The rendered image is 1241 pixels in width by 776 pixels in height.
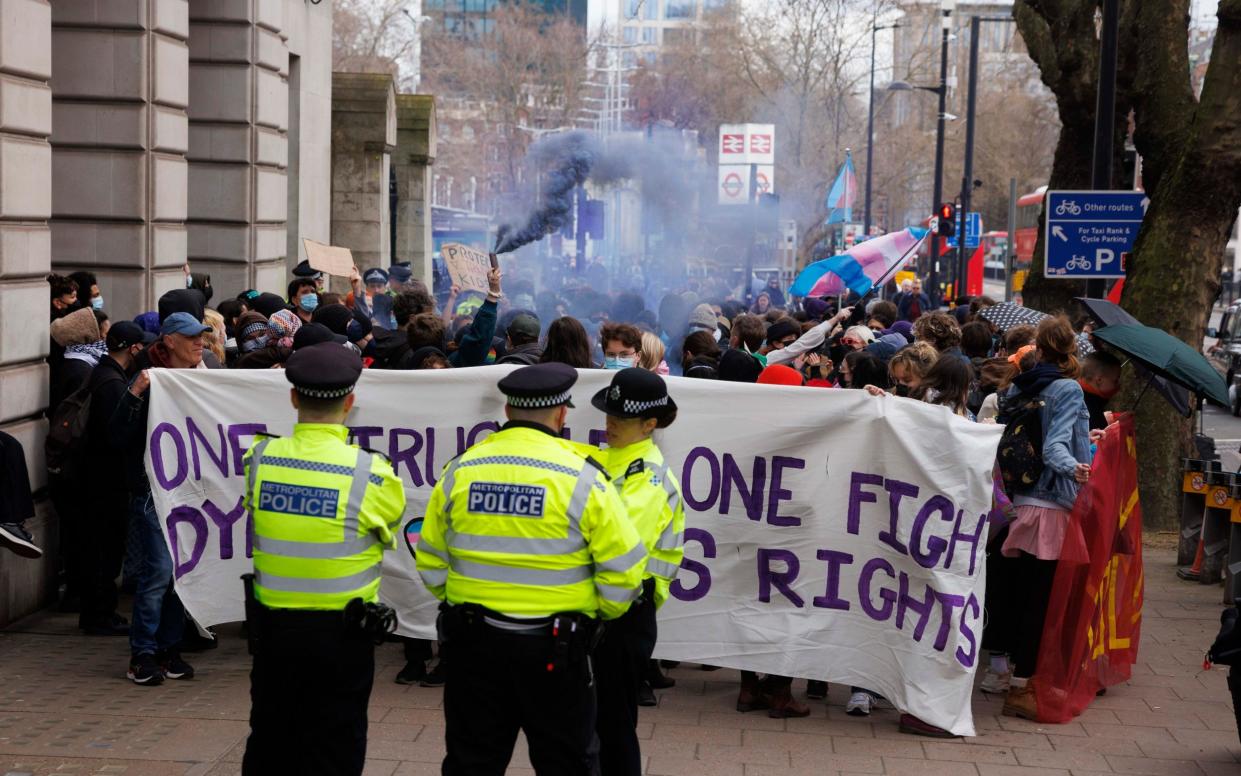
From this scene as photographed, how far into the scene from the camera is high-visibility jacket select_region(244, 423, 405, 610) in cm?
509

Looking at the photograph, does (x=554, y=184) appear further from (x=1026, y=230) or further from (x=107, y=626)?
(x=1026, y=230)

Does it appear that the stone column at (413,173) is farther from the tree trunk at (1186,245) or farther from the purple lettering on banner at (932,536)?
the purple lettering on banner at (932,536)

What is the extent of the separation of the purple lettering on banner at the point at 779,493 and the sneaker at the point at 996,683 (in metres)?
1.49

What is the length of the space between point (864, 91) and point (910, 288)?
42584 mm

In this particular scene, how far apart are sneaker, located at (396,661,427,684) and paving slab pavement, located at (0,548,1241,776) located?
0.06 meters

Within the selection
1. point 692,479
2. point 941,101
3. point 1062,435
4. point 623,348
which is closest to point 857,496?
point 692,479

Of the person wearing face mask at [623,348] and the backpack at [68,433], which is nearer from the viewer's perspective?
the person wearing face mask at [623,348]

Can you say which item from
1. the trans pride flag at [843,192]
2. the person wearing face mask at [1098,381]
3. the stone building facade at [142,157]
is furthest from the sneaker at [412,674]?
the trans pride flag at [843,192]

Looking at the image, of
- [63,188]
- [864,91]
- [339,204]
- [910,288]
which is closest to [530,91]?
[864,91]

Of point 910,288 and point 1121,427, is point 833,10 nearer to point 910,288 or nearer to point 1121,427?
point 910,288

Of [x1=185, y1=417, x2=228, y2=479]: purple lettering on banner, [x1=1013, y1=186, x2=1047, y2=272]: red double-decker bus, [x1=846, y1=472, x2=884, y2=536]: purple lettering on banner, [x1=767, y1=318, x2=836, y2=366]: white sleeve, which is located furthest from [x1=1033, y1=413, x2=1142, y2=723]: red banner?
[x1=1013, y1=186, x2=1047, y2=272]: red double-decker bus

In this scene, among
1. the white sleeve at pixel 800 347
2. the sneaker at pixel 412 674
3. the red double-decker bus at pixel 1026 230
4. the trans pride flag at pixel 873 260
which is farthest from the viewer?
the red double-decker bus at pixel 1026 230

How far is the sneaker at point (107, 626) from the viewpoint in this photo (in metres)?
8.47

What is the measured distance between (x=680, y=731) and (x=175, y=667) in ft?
8.28
